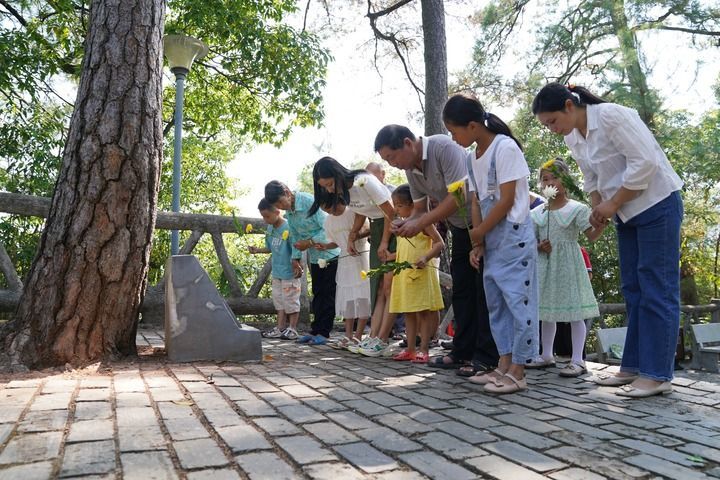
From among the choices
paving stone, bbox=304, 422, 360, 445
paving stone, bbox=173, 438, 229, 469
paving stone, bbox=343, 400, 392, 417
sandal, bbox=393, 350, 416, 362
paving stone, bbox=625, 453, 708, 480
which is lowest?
paving stone, bbox=173, 438, 229, 469

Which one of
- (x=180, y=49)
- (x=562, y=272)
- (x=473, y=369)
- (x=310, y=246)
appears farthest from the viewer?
(x=180, y=49)

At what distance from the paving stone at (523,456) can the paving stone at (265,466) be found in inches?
30.0

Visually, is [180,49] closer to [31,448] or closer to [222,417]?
[222,417]

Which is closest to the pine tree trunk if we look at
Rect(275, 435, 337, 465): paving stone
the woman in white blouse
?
the woman in white blouse

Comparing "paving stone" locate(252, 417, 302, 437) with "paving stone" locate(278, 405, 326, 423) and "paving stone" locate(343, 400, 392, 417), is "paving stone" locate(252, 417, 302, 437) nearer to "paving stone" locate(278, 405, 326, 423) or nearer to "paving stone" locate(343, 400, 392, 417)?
"paving stone" locate(278, 405, 326, 423)

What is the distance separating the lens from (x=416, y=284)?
4352mm

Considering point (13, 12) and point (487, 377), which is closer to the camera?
point (487, 377)

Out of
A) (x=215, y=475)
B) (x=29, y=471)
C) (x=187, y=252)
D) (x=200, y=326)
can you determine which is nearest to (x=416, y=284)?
(x=200, y=326)

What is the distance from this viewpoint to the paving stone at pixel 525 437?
2.25m

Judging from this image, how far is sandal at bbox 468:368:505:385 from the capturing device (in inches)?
131

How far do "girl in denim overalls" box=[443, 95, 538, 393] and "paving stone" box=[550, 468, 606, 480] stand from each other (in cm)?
125

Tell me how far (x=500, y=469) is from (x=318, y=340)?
384 cm

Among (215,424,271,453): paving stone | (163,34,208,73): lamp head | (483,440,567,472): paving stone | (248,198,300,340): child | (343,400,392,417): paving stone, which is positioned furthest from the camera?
(163,34,208,73): lamp head

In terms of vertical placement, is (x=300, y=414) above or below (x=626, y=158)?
below
